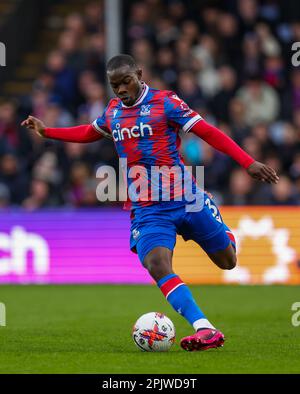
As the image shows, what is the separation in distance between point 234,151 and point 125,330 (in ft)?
8.84

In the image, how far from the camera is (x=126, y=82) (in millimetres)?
8766

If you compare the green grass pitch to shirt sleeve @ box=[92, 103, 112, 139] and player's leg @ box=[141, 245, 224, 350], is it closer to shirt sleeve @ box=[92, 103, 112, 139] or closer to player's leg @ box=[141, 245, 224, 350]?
player's leg @ box=[141, 245, 224, 350]

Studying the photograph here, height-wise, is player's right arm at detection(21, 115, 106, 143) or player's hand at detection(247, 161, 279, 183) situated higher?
player's right arm at detection(21, 115, 106, 143)

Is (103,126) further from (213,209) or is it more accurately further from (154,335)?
(154,335)

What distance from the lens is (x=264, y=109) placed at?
18375mm

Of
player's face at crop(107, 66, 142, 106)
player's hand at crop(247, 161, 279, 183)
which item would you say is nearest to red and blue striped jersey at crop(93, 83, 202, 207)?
player's face at crop(107, 66, 142, 106)

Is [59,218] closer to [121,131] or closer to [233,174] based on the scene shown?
[233,174]

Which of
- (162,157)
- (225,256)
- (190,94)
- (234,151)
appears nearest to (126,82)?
(162,157)

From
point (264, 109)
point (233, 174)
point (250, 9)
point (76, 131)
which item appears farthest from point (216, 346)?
point (250, 9)

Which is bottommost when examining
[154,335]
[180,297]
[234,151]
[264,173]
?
[154,335]

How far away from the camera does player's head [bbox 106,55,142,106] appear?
8.71m

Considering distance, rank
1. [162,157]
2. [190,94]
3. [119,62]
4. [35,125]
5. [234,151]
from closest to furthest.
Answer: [234,151] < [119,62] < [162,157] < [35,125] < [190,94]

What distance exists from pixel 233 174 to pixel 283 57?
3050 mm

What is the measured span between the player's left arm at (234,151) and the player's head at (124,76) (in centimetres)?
58
